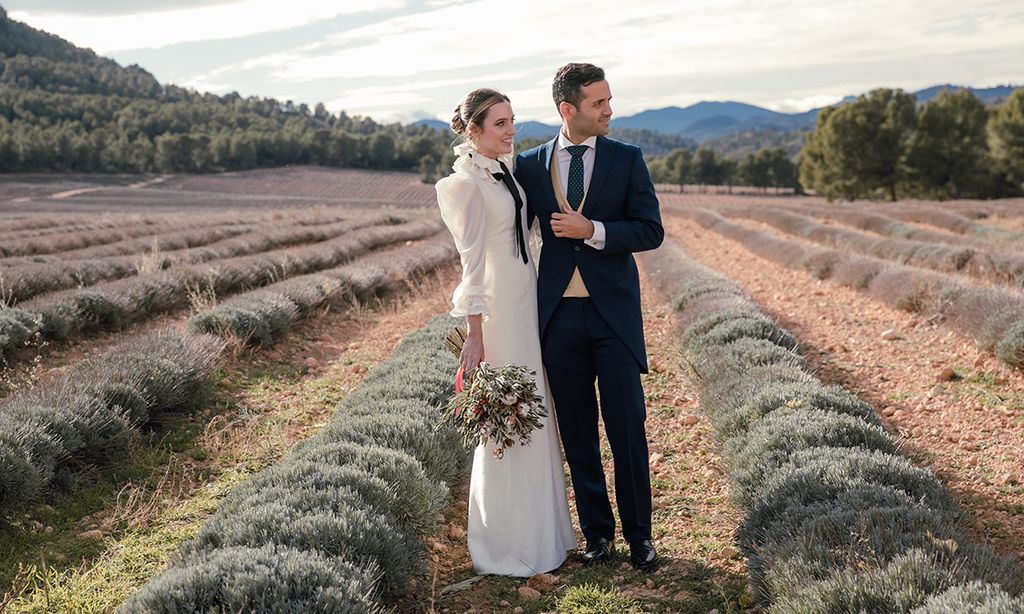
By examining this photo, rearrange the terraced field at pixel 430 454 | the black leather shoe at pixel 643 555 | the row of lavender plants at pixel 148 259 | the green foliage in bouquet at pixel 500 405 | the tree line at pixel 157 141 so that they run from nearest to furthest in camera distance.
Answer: the terraced field at pixel 430 454 → the green foliage in bouquet at pixel 500 405 → the black leather shoe at pixel 643 555 → the row of lavender plants at pixel 148 259 → the tree line at pixel 157 141

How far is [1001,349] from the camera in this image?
684 centimetres

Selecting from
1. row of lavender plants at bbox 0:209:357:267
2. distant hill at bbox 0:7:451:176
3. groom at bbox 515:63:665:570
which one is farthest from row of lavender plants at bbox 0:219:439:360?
distant hill at bbox 0:7:451:176

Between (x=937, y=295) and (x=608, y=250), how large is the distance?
7302mm

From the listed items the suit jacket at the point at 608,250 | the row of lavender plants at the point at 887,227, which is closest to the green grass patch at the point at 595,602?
the suit jacket at the point at 608,250

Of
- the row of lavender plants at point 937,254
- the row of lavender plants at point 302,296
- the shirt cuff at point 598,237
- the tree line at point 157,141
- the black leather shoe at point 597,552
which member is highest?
the tree line at point 157,141

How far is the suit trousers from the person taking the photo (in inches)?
139

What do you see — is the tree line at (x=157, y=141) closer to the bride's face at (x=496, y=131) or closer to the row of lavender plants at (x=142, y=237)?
the row of lavender plants at (x=142, y=237)

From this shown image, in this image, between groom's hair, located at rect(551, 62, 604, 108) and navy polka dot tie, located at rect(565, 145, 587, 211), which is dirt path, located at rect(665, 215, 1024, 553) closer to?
navy polka dot tie, located at rect(565, 145, 587, 211)

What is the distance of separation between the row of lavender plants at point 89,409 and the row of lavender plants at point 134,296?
185 cm

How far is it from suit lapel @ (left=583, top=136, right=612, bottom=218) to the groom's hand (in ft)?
0.66

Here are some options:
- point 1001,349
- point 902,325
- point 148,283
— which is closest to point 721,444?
point 1001,349

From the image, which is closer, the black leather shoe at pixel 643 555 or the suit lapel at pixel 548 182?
the suit lapel at pixel 548 182

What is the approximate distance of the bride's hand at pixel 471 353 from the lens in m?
3.46

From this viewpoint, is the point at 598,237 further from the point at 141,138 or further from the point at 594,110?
the point at 141,138
